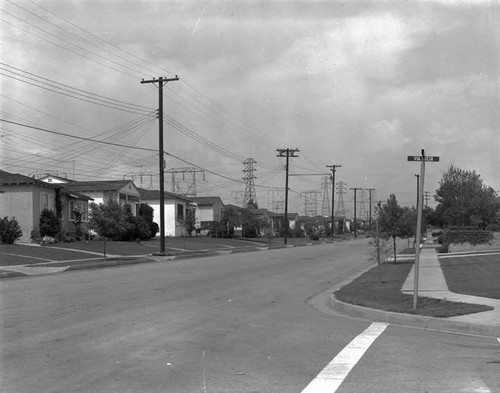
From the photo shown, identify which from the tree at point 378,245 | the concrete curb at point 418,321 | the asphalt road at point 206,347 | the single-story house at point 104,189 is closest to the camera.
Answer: the asphalt road at point 206,347

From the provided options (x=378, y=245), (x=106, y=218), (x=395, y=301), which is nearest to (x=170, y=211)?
(x=106, y=218)

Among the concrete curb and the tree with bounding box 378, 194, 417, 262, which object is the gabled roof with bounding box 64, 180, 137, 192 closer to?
the tree with bounding box 378, 194, 417, 262

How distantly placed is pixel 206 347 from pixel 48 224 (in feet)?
108

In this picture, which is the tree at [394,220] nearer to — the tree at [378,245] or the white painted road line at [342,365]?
the tree at [378,245]

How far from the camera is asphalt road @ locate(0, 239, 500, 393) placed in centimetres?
619

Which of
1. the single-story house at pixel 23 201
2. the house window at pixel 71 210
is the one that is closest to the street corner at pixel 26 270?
the single-story house at pixel 23 201

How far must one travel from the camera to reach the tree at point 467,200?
144ft

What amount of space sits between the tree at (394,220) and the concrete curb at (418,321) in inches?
647

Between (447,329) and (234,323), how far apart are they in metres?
3.70

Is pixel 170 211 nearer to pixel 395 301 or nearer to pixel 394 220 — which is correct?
pixel 394 220

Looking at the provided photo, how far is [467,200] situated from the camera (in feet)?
144

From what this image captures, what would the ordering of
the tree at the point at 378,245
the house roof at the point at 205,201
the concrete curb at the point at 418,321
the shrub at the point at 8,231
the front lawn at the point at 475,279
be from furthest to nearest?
1. the house roof at the point at 205,201
2. the shrub at the point at 8,231
3. the tree at the point at 378,245
4. the front lawn at the point at 475,279
5. the concrete curb at the point at 418,321

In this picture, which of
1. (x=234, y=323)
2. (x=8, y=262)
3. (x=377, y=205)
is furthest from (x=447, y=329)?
(x=8, y=262)

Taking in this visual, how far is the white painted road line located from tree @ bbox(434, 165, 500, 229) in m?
36.9
